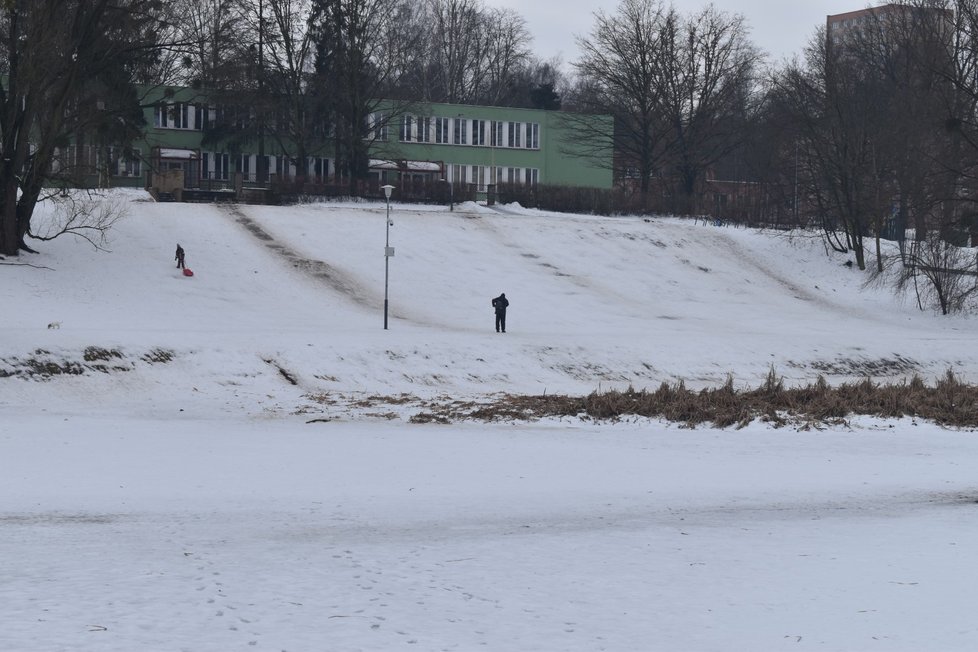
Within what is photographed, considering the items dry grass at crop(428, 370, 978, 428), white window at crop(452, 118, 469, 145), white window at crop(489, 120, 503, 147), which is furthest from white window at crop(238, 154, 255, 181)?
dry grass at crop(428, 370, 978, 428)

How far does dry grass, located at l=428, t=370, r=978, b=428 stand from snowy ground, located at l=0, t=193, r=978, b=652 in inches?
26.6

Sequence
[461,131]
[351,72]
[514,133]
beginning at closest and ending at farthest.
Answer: [351,72], [461,131], [514,133]

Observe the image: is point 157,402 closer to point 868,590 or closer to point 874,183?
point 868,590

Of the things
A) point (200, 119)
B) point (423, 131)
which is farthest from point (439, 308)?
point (423, 131)

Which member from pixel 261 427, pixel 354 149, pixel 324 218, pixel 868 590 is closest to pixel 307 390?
pixel 261 427

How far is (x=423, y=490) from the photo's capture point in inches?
591

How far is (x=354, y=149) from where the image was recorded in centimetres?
7112

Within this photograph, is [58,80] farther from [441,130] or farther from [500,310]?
[441,130]

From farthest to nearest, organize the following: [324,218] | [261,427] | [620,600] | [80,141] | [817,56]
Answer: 1. [817,56]
2. [324,218]
3. [80,141]
4. [261,427]
5. [620,600]

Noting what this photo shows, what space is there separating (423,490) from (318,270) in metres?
32.8

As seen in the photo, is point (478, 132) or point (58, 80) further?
Result: point (478, 132)

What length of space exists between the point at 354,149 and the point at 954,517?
6066 centimetres

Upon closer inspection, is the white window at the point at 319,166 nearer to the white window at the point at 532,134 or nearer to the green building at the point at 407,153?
the green building at the point at 407,153

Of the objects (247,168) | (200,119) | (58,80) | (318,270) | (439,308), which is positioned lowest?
(439,308)
